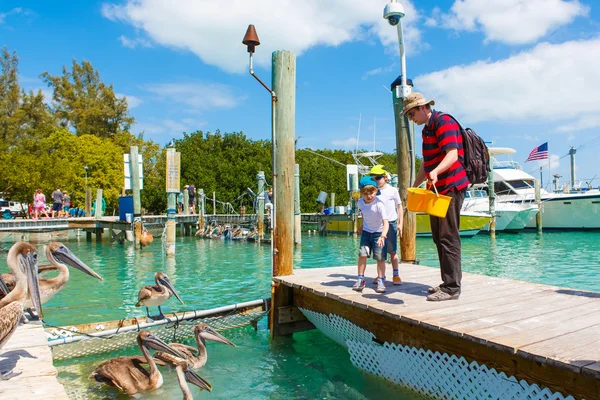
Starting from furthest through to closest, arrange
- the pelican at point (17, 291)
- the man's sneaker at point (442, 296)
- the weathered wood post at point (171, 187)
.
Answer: the weathered wood post at point (171, 187)
the man's sneaker at point (442, 296)
the pelican at point (17, 291)

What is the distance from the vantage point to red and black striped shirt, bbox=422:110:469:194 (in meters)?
5.01

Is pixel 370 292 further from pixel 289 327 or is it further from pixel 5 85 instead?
pixel 5 85

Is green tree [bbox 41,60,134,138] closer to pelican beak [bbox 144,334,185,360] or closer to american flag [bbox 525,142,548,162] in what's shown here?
american flag [bbox 525,142,548,162]

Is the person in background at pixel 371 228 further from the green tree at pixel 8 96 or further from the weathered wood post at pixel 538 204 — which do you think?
the green tree at pixel 8 96

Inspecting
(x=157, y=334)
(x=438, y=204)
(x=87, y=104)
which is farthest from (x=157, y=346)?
(x=87, y=104)

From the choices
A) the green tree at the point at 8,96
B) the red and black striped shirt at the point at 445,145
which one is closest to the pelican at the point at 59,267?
the red and black striped shirt at the point at 445,145

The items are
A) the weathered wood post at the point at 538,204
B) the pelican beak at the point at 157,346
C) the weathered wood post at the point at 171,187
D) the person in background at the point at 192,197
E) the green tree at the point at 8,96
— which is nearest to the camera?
the pelican beak at the point at 157,346

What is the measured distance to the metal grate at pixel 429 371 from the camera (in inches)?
158

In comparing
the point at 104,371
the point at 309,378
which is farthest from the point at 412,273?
the point at 104,371

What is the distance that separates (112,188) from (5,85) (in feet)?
68.0

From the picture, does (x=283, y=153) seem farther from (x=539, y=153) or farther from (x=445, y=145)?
(x=539, y=153)

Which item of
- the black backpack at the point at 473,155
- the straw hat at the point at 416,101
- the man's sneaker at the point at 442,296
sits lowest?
the man's sneaker at the point at 442,296

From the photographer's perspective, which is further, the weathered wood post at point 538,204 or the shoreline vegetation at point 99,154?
the shoreline vegetation at point 99,154

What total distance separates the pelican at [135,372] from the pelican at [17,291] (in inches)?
39.0
